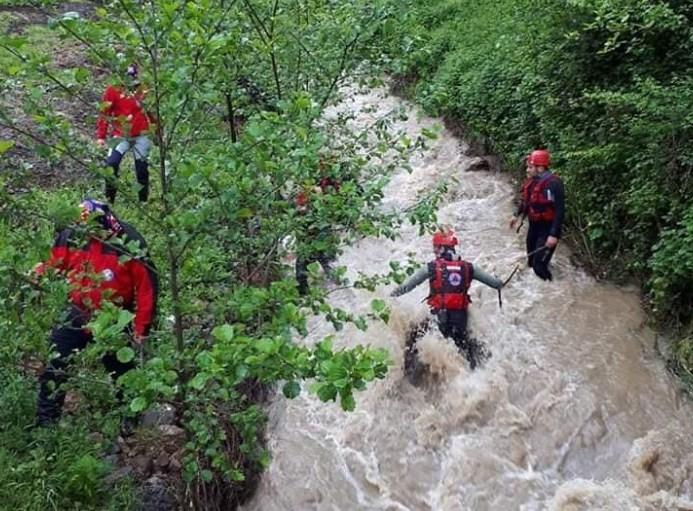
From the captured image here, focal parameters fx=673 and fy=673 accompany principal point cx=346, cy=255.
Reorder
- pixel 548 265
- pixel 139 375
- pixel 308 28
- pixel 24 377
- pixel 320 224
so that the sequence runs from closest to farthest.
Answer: pixel 139 375 < pixel 320 224 < pixel 24 377 < pixel 308 28 < pixel 548 265

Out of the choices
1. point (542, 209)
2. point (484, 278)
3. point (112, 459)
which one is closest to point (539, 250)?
point (542, 209)

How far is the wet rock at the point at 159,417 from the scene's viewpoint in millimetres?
5352

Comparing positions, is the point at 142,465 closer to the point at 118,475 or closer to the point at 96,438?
the point at 118,475

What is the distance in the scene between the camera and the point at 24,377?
17.0ft

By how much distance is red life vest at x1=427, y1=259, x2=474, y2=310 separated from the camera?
21.6 feet

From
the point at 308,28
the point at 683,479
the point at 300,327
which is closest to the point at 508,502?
the point at 683,479

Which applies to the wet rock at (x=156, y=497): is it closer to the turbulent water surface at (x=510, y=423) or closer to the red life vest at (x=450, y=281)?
the turbulent water surface at (x=510, y=423)

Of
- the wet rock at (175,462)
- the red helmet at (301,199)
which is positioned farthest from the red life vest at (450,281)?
the wet rock at (175,462)

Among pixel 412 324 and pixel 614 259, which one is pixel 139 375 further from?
pixel 614 259

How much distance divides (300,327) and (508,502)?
3.17 meters

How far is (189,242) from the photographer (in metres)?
3.48

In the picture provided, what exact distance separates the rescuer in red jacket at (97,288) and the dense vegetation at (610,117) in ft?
7.18

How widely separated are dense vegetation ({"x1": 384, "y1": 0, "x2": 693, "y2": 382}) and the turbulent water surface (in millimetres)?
619

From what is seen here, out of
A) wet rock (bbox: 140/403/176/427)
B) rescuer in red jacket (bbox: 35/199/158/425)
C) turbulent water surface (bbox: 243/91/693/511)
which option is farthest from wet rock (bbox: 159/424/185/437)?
turbulent water surface (bbox: 243/91/693/511)
